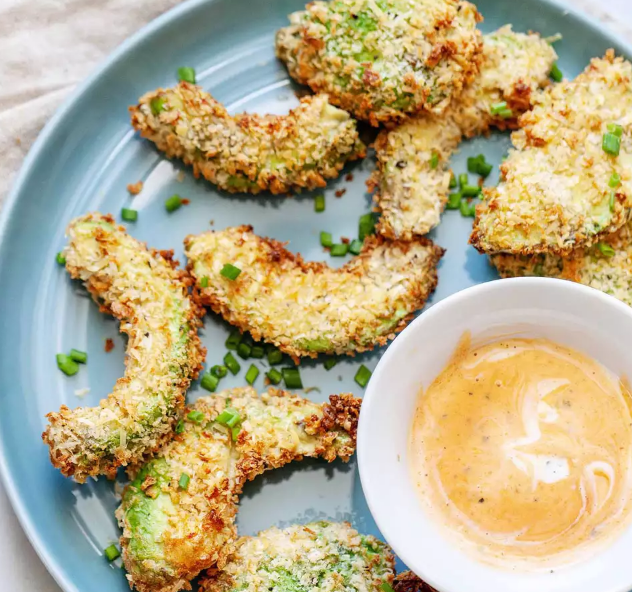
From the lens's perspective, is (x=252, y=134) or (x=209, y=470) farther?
(x=252, y=134)

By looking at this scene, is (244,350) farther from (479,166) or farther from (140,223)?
(479,166)

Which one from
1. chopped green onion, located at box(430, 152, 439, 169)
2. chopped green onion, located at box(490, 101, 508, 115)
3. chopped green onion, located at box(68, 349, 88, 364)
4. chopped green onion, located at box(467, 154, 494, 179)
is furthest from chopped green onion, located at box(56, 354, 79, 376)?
chopped green onion, located at box(490, 101, 508, 115)

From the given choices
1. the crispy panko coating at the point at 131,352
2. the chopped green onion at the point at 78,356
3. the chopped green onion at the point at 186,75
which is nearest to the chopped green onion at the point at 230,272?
the crispy panko coating at the point at 131,352

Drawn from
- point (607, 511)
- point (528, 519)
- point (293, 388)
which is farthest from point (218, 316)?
point (607, 511)

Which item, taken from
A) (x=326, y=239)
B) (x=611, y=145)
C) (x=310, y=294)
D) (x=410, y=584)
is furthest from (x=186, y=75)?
(x=410, y=584)

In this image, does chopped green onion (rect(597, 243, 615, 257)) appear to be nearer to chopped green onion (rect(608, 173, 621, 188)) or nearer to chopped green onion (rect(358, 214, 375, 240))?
chopped green onion (rect(608, 173, 621, 188))

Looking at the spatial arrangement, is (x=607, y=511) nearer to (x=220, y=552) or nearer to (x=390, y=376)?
(x=390, y=376)

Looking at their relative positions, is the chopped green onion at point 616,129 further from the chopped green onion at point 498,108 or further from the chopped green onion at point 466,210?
the chopped green onion at point 466,210
